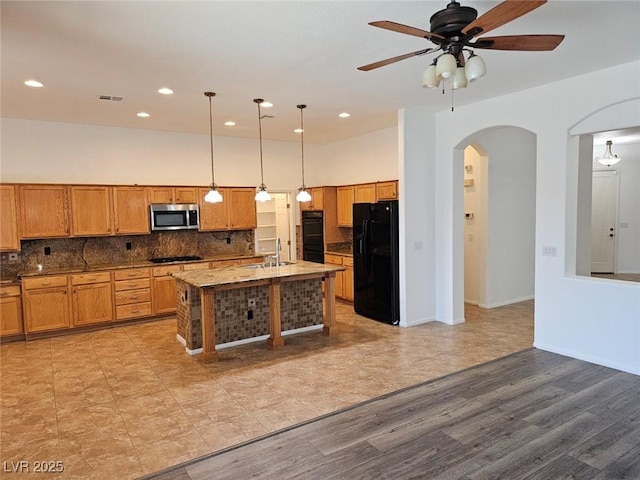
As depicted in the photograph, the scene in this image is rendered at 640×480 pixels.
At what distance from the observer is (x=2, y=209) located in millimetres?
5262

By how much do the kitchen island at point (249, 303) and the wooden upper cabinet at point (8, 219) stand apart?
7.49 ft

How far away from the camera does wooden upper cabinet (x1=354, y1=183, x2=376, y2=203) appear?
6691 mm

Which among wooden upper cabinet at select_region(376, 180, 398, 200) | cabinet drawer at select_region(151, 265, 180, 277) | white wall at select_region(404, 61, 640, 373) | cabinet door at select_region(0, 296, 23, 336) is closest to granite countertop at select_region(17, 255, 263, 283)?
cabinet drawer at select_region(151, 265, 180, 277)

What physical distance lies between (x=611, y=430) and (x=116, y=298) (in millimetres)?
Answer: 5783

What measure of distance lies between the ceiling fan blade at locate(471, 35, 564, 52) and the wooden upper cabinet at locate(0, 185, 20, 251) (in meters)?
5.70

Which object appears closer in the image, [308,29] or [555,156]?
[308,29]

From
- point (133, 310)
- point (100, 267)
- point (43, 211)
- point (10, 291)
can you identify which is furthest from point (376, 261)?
point (10, 291)

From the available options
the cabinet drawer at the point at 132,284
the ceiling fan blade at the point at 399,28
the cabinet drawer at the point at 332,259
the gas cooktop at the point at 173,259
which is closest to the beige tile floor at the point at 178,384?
the cabinet drawer at the point at 132,284

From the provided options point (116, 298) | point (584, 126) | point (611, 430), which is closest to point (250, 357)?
point (116, 298)

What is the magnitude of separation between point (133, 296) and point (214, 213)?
1.82 meters

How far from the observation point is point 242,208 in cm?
713

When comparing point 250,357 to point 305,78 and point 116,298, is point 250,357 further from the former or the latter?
point 305,78

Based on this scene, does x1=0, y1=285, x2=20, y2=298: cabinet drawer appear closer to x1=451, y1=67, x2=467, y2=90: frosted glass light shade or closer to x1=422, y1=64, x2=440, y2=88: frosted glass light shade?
x1=422, y1=64, x2=440, y2=88: frosted glass light shade

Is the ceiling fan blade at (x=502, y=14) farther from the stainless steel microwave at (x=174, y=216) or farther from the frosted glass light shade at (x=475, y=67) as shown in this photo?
the stainless steel microwave at (x=174, y=216)
